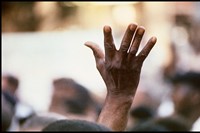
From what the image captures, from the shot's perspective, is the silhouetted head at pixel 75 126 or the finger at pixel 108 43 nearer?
the silhouetted head at pixel 75 126

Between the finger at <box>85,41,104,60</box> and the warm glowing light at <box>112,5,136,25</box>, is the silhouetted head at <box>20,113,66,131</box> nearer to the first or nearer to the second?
the finger at <box>85,41,104,60</box>

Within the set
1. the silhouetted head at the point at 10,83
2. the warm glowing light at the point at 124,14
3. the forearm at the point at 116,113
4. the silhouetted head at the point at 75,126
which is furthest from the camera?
the warm glowing light at the point at 124,14

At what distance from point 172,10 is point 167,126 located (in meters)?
6.72

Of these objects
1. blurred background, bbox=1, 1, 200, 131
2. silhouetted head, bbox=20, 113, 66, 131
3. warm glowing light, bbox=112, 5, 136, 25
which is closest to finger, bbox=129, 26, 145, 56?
silhouetted head, bbox=20, 113, 66, 131

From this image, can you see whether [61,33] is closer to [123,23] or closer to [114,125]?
[123,23]

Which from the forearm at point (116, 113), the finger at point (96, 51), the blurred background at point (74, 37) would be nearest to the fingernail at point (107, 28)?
the finger at point (96, 51)

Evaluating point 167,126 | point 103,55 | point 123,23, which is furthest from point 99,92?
point 103,55

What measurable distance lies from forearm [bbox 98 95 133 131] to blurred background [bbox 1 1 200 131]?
4.42m

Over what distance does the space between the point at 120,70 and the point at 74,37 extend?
6040mm

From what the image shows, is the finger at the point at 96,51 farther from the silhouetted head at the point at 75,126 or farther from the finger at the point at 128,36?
the silhouetted head at the point at 75,126

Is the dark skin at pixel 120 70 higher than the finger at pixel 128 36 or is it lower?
lower

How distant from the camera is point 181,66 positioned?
9758 mm

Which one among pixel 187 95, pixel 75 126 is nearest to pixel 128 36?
pixel 75 126

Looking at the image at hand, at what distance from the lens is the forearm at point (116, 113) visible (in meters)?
3.49
